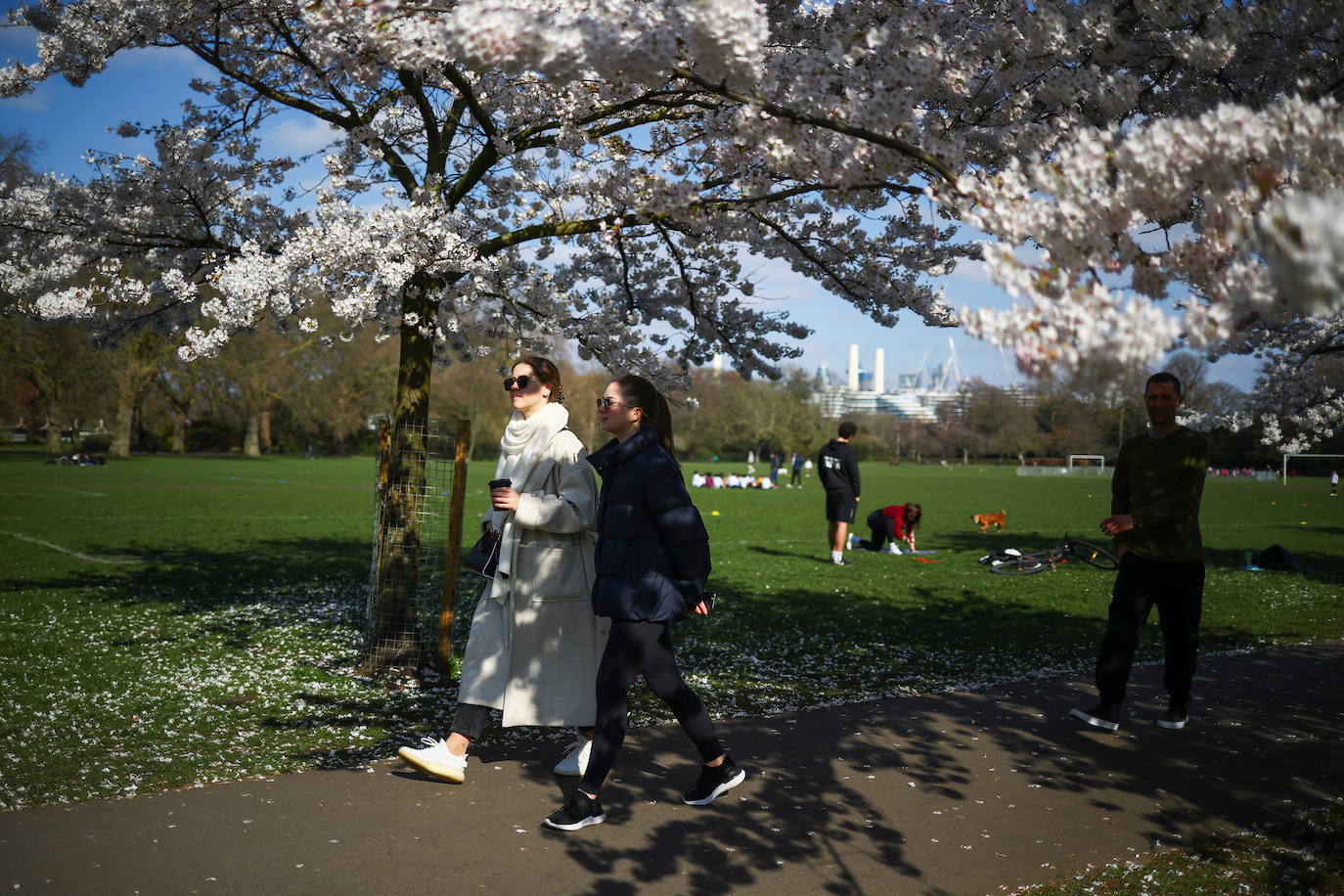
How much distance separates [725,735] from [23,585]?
9522 mm

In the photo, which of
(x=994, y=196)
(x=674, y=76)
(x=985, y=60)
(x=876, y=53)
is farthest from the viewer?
(x=985, y=60)

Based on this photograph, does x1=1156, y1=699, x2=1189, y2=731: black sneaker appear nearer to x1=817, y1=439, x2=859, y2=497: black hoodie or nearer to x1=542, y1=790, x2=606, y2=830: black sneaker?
x1=542, y1=790, x2=606, y2=830: black sneaker

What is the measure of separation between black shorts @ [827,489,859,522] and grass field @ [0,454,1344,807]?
0.81 m

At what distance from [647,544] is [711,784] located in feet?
3.93

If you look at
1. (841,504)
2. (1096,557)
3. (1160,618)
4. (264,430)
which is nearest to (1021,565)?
(1096,557)

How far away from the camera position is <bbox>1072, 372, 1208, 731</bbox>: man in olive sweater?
19.3ft

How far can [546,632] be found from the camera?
195 inches

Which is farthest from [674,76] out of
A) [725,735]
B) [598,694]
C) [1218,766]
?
[1218,766]

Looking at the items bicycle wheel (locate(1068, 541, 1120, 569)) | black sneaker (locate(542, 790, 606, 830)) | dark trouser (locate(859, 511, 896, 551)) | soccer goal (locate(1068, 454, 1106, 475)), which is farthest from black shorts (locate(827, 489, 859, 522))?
soccer goal (locate(1068, 454, 1106, 475))

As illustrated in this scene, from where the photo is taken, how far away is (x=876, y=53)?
3902 millimetres

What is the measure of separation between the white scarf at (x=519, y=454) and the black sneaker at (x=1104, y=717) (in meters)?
3.65

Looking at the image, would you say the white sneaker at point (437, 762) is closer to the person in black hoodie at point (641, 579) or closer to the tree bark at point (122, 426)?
the person in black hoodie at point (641, 579)

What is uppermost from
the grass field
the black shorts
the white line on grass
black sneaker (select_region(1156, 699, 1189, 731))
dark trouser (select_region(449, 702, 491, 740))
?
the black shorts

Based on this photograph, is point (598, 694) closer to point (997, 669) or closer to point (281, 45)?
point (997, 669)
